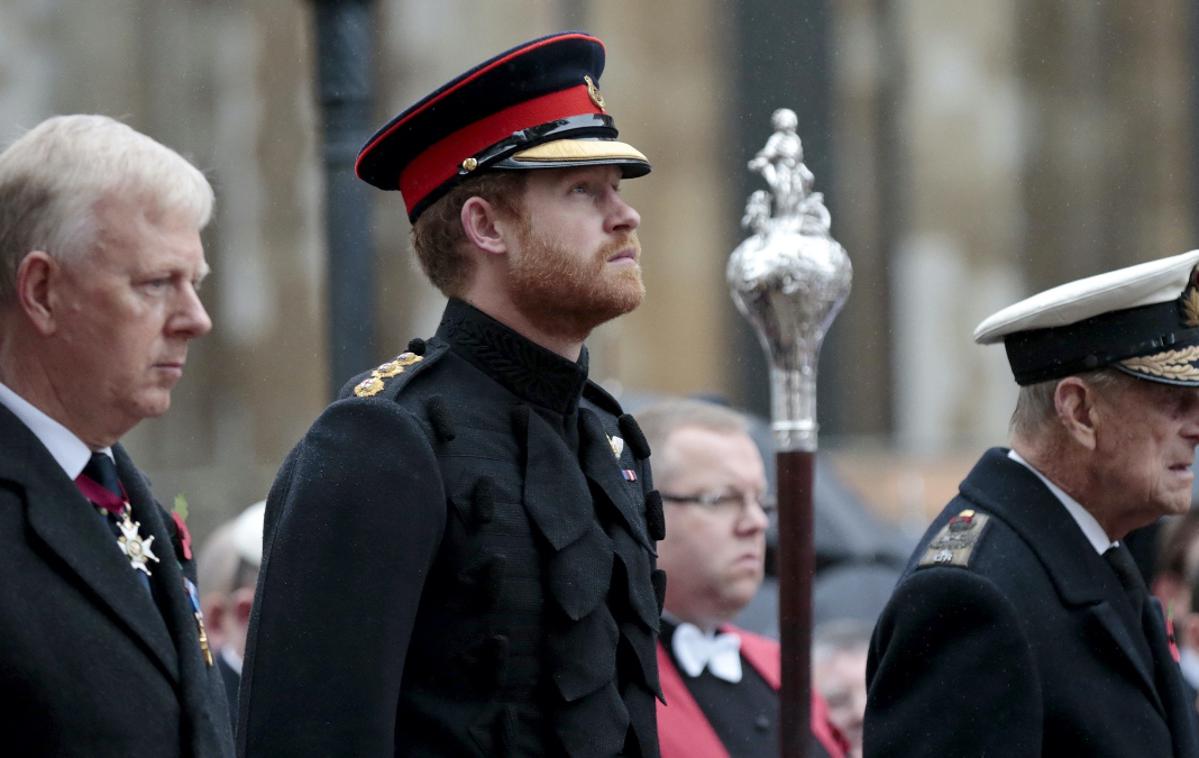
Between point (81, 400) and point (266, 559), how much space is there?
1.43ft

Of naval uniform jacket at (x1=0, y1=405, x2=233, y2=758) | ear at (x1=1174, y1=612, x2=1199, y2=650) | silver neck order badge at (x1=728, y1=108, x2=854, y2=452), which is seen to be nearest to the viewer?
naval uniform jacket at (x1=0, y1=405, x2=233, y2=758)

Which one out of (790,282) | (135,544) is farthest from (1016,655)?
(135,544)

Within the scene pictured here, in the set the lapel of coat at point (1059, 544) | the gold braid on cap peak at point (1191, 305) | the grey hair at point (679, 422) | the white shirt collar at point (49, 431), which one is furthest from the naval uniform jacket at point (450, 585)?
the grey hair at point (679, 422)

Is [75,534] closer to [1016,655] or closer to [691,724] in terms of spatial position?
[1016,655]

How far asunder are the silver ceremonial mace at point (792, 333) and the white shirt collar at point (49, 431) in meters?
2.03

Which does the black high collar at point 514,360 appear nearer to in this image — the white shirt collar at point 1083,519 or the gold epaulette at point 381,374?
the gold epaulette at point 381,374

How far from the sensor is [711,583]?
225 inches

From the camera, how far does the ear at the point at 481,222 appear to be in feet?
12.7

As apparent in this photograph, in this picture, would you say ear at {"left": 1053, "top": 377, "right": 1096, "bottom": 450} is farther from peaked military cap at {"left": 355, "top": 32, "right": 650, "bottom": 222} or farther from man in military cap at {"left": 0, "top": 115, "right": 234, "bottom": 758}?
man in military cap at {"left": 0, "top": 115, "right": 234, "bottom": 758}

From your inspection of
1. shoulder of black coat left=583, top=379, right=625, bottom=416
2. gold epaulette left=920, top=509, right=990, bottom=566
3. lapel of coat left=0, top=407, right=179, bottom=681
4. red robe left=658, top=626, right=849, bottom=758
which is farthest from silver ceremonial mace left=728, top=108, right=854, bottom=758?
lapel of coat left=0, top=407, right=179, bottom=681

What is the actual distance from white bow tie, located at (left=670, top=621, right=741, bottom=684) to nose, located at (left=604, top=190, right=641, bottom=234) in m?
2.11

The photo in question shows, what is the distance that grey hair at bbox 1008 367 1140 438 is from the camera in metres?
4.50

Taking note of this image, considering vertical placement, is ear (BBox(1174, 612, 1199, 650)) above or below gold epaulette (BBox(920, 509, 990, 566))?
below

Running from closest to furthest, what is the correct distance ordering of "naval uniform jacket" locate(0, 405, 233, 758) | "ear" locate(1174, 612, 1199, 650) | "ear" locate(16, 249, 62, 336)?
"naval uniform jacket" locate(0, 405, 233, 758) → "ear" locate(16, 249, 62, 336) → "ear" locate(1174, 612, 1199, 650)
